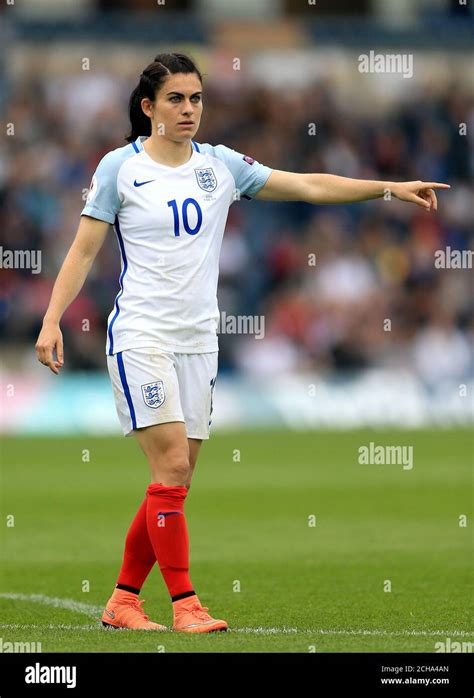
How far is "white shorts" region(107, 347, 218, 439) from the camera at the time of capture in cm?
721

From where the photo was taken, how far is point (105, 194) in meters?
7.30

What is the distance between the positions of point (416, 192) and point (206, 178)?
1.04m

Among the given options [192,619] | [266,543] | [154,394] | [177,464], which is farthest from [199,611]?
[266,543]

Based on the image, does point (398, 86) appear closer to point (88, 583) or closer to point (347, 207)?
point (347, 207)

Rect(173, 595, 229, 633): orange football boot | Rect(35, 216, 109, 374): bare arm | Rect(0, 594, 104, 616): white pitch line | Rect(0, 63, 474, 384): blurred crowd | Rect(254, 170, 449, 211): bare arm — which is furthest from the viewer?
Rect(0, 63, 474, 384): blurred crowd

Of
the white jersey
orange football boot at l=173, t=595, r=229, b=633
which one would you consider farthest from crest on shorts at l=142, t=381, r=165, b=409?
orange football boot at l=173, t=595, r=229, b=633

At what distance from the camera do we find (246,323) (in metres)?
24.2

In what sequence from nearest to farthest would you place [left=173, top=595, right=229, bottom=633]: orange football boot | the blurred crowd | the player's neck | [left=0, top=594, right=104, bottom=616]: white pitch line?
[left=173, top=595, right=229, bottom=633]: orange football boot < the player's neck < [left=0, top=594, right=104, bottom=616]: white pitch line < the blurred crowd

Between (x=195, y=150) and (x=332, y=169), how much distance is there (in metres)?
18.8

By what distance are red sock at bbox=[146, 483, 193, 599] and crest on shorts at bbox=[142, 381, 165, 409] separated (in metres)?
0.40

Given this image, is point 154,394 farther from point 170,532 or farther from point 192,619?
point 192,619

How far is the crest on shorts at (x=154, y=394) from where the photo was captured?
7.20m

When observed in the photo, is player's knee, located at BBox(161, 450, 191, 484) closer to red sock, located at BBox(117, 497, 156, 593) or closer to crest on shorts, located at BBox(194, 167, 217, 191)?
red sock, located at BBox(117, 497, 156, 593)
